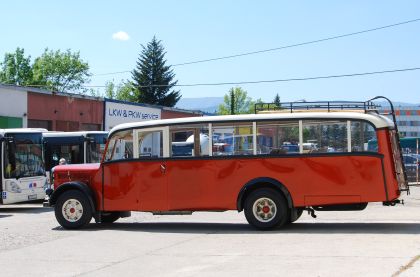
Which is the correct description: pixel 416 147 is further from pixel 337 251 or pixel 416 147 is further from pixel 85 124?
pixel 337 251

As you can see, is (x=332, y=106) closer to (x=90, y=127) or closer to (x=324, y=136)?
(x=324, y=136)

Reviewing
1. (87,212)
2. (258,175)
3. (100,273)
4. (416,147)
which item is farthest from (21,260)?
(416,147)

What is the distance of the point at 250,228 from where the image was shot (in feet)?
45.1

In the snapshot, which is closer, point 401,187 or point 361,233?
point 361,233

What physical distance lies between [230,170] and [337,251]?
3.89 meters

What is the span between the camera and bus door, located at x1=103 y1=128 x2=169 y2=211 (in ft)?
45.8

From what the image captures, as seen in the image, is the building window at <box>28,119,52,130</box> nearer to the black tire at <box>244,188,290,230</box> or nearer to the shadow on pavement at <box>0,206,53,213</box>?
the shadow on pavement at <box>0,206,53,213</box>

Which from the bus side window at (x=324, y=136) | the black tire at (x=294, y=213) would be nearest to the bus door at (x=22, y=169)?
the black tire at (x=294, y=213)

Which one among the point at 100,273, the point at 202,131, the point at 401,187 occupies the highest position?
the point at 202,131

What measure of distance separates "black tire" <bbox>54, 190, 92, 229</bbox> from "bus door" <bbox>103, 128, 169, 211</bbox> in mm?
453

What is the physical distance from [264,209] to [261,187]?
1.52ft

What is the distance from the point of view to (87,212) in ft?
46.9

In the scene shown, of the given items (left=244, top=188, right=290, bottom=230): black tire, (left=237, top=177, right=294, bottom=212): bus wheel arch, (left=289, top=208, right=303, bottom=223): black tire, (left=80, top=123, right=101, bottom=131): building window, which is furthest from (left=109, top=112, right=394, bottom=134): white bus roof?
(left=80, top=123, right=101, bottom=131): building window

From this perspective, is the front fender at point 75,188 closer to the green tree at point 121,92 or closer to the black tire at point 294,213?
the black tire at point 294,213
